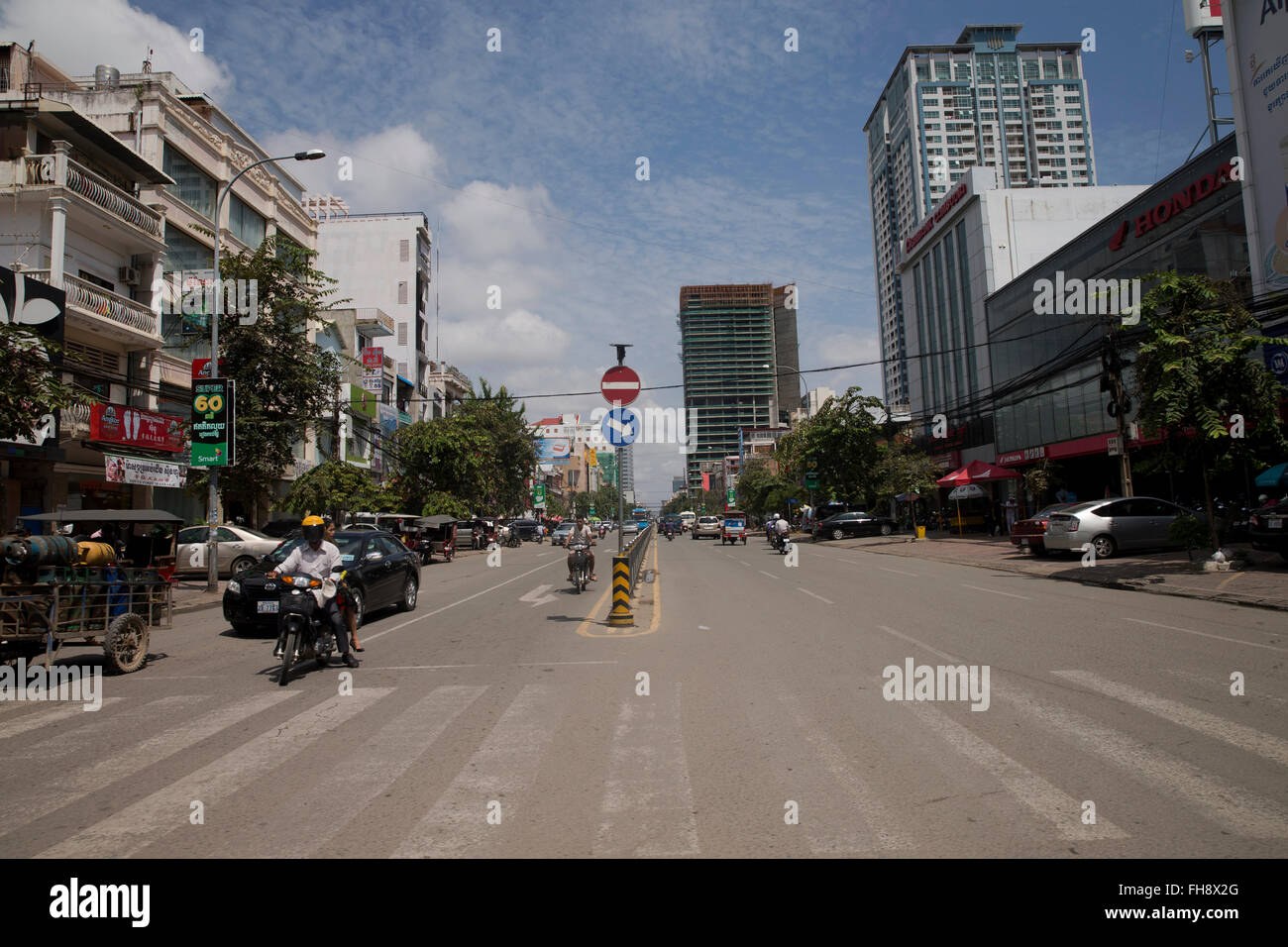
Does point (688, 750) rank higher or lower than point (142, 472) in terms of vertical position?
lower

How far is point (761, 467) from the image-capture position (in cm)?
9762

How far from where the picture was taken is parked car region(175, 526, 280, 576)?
22.5 m

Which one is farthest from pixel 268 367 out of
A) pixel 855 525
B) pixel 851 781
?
pixel 855 525

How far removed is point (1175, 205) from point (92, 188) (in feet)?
116

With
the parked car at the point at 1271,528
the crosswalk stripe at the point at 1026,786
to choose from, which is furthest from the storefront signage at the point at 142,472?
the parked car at the point at 1271,528

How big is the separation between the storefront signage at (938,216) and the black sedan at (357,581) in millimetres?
44682

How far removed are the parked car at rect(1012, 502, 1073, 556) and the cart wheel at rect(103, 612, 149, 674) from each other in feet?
67.1

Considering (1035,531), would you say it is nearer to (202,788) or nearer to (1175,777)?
(1175,777)

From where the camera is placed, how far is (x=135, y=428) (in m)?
22.4

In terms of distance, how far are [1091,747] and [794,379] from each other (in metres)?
181

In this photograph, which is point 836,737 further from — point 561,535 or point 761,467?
point 761,467

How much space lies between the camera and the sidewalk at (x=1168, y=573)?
12.7 meters

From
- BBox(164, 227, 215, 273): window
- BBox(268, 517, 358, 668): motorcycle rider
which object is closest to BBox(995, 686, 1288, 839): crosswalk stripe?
BBox(268, 517, 358, 668): motorcycle rider
